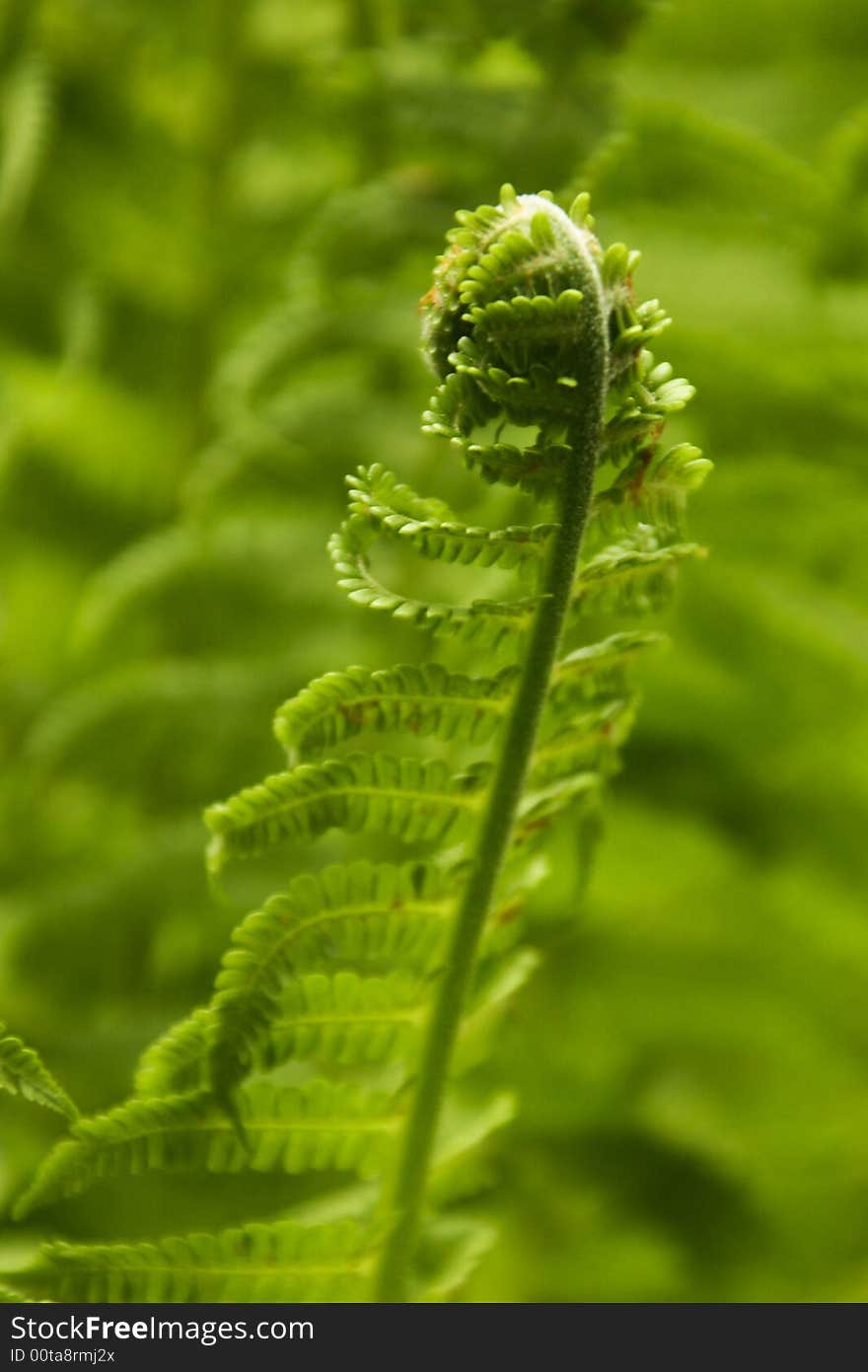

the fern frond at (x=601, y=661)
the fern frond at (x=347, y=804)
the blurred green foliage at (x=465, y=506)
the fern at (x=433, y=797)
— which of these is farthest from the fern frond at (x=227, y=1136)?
the blurred green foliage at (x=465, y=506)

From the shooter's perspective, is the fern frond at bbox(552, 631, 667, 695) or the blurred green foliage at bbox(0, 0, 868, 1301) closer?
the fern frond at bbox(552, 631, 667, 695)

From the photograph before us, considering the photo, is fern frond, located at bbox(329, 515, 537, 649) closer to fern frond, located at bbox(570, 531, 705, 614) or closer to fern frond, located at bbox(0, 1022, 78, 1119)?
fern frond, located at bbox(570, 531, 705, 614)

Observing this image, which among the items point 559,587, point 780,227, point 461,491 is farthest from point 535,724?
point 780,227

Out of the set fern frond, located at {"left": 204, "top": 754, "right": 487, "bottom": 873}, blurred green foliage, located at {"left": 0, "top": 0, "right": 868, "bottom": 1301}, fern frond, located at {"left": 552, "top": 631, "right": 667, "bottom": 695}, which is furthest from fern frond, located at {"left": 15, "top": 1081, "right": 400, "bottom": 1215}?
blurred green foliage, located at {"left": 0, "top": 0, "right": 868, "bottom": 1301}

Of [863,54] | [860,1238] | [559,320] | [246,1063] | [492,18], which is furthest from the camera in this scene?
[863,54]

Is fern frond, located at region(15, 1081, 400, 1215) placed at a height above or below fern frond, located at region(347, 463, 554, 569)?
below

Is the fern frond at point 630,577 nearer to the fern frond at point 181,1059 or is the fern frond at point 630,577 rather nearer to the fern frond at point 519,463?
the fern frond at point 519,463

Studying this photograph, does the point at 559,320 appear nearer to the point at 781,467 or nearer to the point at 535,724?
the point at 535,724
